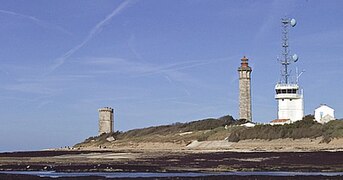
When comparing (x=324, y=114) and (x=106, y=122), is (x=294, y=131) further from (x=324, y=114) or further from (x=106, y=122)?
(x=106, y=122)

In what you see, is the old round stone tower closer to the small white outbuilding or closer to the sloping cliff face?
the sloping cliff face

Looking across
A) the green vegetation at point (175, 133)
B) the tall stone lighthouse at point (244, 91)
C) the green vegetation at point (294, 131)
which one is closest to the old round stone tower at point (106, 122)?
the green vegetation at point (175, 133)

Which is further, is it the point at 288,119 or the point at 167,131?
the point at 167,131

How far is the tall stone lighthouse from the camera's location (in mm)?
90287

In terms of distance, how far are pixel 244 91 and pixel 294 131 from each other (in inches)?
1026

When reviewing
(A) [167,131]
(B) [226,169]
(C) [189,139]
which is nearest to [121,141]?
(A) [167,131]

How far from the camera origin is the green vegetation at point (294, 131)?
2462 inches

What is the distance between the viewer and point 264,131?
228 ft

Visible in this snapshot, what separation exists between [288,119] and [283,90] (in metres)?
4.03

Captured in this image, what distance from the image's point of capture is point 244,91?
91625 millimetres

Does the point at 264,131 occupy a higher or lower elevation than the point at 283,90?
lower

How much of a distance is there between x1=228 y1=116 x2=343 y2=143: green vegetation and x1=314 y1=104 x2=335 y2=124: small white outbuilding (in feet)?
2.94

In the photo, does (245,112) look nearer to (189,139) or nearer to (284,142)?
(189,139)

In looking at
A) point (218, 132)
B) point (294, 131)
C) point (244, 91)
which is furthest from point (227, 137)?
point (244, 91)
